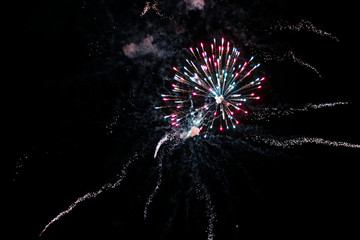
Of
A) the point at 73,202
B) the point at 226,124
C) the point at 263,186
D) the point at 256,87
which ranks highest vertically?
the point at 256,87

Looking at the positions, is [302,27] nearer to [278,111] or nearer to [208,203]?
[278,111]

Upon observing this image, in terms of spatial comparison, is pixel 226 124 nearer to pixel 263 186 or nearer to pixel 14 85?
pixel 263 186

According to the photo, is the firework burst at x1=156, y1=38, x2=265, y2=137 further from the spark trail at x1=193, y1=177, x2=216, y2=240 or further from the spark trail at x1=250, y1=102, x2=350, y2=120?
the spark trail at x1=193, y1=177, x2=216, y2=240

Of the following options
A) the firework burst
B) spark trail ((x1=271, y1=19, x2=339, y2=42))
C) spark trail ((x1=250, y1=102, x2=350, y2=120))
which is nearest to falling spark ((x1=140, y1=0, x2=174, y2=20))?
the firework burst

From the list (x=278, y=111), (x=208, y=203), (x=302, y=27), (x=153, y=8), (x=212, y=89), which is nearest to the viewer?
(x=212, y=89)

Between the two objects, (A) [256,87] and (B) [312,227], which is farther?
(B) [312,227]

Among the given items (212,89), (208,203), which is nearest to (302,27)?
(212,89)

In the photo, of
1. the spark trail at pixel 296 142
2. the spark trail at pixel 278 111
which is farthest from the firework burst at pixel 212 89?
the spark trail at pixel 296 142

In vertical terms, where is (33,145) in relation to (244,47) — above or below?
below

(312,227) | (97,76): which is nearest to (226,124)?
(97,76)
